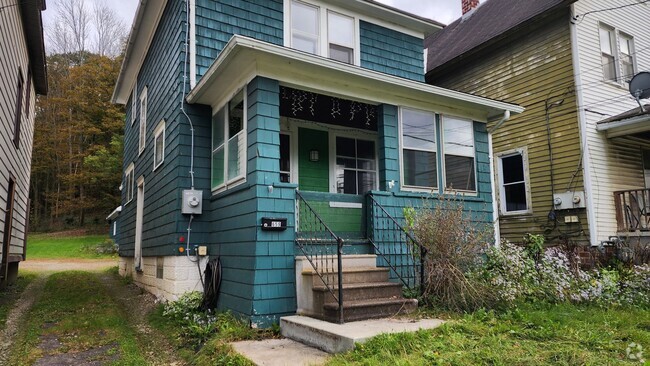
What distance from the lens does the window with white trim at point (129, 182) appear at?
11.8m

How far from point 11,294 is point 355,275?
7019mm

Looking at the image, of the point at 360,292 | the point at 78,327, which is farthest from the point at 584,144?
the point at 78,327

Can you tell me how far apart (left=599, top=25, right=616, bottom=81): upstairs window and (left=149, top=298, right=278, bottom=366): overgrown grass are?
995cm

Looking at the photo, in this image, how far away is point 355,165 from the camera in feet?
29.7

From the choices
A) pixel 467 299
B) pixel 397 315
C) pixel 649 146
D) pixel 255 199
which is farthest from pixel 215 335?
pixel 649 146

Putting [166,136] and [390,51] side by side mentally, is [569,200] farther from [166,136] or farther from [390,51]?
[166,136]

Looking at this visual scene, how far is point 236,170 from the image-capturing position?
603 centimetres

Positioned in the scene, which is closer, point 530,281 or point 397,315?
point 397,315

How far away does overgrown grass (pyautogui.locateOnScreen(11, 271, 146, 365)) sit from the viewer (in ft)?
15.5

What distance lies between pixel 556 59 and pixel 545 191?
120 inches

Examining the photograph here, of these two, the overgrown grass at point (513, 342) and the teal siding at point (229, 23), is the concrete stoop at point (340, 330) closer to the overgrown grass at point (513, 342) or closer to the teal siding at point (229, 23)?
the overgrown grass at point (513, 342)

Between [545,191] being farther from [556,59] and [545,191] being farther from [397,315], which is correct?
[397,315]

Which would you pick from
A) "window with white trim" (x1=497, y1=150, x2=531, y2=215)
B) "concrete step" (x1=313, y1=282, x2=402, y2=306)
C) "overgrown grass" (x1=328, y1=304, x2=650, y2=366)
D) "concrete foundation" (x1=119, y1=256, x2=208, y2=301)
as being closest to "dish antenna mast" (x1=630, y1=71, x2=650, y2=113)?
"window with white trim" (x1=497, y1=150, x2=531, y2=215)

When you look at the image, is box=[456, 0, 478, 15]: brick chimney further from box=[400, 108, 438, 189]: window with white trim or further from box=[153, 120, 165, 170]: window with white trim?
box=[153, 120, 165, 170]: window with white trim
